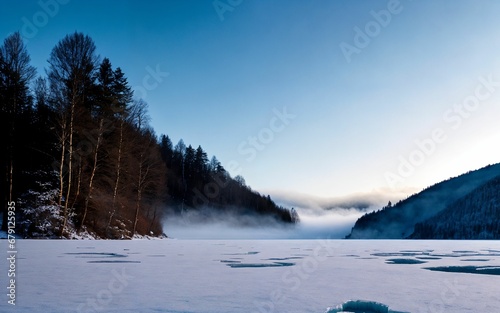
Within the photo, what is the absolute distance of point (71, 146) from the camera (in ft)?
72.3

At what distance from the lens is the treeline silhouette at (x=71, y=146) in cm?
2234

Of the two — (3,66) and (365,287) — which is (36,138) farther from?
(365,287)

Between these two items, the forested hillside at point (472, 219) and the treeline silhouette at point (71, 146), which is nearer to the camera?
the treeline silhouette at point (71, 146)

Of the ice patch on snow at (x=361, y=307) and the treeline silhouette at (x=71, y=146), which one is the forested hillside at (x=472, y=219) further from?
the ice patch on snow at (x=361, y=307)

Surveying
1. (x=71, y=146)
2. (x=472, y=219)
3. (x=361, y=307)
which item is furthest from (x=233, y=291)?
(x=472, y=219)

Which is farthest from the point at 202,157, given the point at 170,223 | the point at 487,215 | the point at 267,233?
the point at 487,215

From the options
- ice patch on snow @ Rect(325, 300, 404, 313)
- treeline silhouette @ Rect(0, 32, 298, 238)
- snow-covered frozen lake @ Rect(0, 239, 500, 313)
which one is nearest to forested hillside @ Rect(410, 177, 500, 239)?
treeline silhouette @ Rect(0, 32, 298, 238)

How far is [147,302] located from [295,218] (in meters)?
137

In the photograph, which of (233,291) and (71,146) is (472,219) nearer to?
(71,146)

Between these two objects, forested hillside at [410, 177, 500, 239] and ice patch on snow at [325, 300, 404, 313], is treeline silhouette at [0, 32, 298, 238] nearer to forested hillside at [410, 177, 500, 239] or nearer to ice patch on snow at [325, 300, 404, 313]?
ice patch on snow at [325, 300, 404, 313]

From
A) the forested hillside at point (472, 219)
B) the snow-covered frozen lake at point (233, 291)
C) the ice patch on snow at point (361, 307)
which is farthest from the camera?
the forested hillside at point (472, 219)

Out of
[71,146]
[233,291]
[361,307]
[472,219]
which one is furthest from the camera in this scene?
[472,219]

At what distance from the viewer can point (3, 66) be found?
889 inches

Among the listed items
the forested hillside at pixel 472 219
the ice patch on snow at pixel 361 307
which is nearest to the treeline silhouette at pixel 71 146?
the ice patch on snow at pixel 361 307
